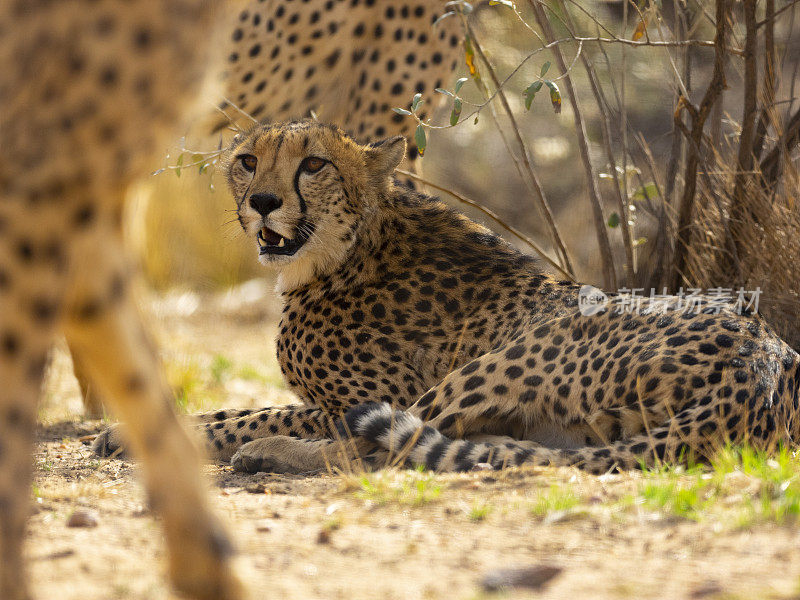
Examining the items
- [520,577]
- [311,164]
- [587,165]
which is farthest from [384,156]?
[520,577]

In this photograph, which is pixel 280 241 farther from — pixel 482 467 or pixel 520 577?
pixel 520 577

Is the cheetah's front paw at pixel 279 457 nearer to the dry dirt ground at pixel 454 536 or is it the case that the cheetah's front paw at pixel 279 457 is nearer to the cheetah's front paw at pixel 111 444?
the dry dirt ground at pixel 454 536

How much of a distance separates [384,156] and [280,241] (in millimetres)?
551

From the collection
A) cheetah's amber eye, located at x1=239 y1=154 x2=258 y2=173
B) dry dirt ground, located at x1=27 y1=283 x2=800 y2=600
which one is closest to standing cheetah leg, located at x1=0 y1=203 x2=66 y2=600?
dry dirt ground, located at x1=27 y1=283 x2=800 y2=600

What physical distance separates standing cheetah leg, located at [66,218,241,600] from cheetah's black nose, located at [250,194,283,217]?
1.88 meters

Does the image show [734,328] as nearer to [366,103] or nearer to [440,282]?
[440,282]

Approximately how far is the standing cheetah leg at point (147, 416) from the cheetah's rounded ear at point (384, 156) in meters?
2.26

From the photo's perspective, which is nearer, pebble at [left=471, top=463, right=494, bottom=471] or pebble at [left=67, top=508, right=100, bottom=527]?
pebble at [left=67, top=508, right=100, bottom=527]

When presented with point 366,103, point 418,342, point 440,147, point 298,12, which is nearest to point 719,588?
point 418,342

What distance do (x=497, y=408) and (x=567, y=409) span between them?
219 mm

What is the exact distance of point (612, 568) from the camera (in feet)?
6.33

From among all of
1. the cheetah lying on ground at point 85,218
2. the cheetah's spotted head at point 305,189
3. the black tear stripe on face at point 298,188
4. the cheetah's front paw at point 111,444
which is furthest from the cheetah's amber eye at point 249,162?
the cheetah lying on ground at point 85,218

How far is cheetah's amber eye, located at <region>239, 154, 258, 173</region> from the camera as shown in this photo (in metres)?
3.77

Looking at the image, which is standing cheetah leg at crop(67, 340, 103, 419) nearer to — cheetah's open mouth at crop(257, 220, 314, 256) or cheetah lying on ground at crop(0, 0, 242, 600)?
cheetah's open mouth at crop(257, 220, 314, 256)
